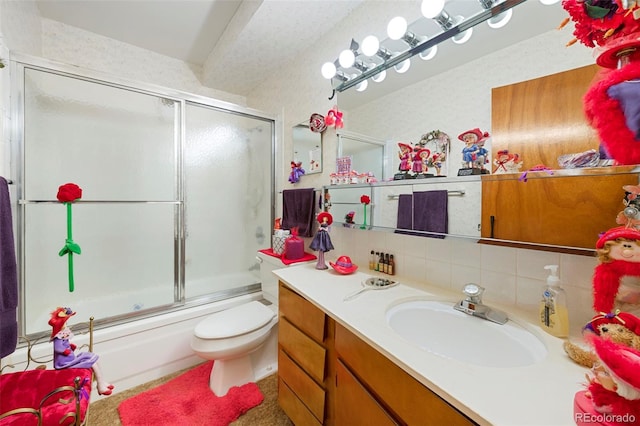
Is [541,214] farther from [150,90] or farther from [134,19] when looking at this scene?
[134,19]

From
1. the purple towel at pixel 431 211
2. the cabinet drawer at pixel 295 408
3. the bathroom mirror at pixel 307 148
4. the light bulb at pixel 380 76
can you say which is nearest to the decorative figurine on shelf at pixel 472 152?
the purple towel at pixel 431 211

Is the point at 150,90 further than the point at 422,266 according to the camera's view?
Yes

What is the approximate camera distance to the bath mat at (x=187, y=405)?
1243 millimetres

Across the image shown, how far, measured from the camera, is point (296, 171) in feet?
6.25

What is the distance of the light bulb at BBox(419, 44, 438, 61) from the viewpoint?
1.10 meters

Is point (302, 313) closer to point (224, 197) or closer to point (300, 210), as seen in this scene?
point (300, 210)

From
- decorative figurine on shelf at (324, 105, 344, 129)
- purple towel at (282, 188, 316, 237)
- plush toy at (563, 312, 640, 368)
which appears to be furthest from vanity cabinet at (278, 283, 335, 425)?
decorative figurine on shelf at (324, 105, 344, 129)

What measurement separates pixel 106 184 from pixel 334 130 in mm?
1790

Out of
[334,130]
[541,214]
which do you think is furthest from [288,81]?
[541,214]

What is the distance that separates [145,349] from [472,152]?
2.11 meters

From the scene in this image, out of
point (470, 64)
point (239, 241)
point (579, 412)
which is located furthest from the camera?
point (239, 241)

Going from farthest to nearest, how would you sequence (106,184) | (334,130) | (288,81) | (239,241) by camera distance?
(239,241) < (288,81) < (106,184) < (334,130)

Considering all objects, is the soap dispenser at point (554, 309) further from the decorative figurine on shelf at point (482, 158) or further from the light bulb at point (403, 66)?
the light bulb at point (403, 66)

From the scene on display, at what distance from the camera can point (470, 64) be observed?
97cm
